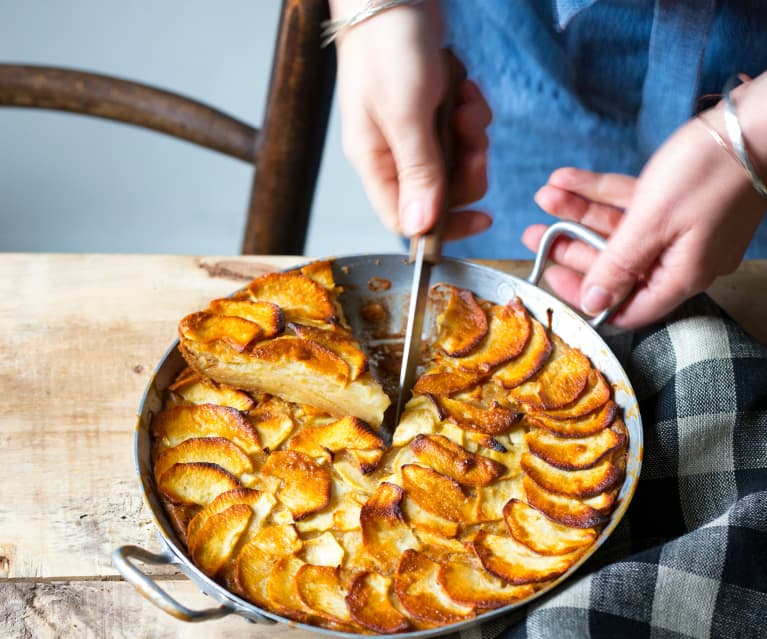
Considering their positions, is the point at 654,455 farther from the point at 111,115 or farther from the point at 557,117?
the point at 111,115

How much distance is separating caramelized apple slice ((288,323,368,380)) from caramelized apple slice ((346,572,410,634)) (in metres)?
0.46

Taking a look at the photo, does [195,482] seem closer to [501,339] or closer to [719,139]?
[501,339]

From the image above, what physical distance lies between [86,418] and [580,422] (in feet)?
3.58

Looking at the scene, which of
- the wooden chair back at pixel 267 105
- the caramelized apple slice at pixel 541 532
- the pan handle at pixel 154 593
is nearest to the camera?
the pan handle at pixel 154 593

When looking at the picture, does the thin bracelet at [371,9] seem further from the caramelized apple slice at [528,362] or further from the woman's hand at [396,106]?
the caramelized apple slice at [528,362]

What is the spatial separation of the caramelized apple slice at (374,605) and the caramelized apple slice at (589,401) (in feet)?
1.73

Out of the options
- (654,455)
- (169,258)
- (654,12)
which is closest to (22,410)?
(169,258)

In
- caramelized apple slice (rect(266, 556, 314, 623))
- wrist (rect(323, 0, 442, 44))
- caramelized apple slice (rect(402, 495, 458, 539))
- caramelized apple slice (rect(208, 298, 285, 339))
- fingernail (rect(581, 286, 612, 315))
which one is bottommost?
caramelized apple slice (rect(266, 556, 314, 623))

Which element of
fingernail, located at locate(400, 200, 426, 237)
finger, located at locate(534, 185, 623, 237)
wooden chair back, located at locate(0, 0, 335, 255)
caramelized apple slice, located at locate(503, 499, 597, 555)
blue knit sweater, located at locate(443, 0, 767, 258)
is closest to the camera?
caramelized apple slice, located at locate(503, 499, 597, 555)

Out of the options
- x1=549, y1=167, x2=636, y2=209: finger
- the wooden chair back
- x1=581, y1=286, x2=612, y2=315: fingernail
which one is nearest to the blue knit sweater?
x1=549, y1=167, x2=636, y2=209: finger

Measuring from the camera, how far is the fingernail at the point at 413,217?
1.76 metres

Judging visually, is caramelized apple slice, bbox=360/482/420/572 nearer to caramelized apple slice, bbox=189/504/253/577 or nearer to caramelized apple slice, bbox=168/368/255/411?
caramelized apple slice, bbox=189/504/253/577

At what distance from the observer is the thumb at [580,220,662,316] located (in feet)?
5.74

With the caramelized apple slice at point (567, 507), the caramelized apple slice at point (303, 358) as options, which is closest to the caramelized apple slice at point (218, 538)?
the caramelized apple slice at point (303, 358)
